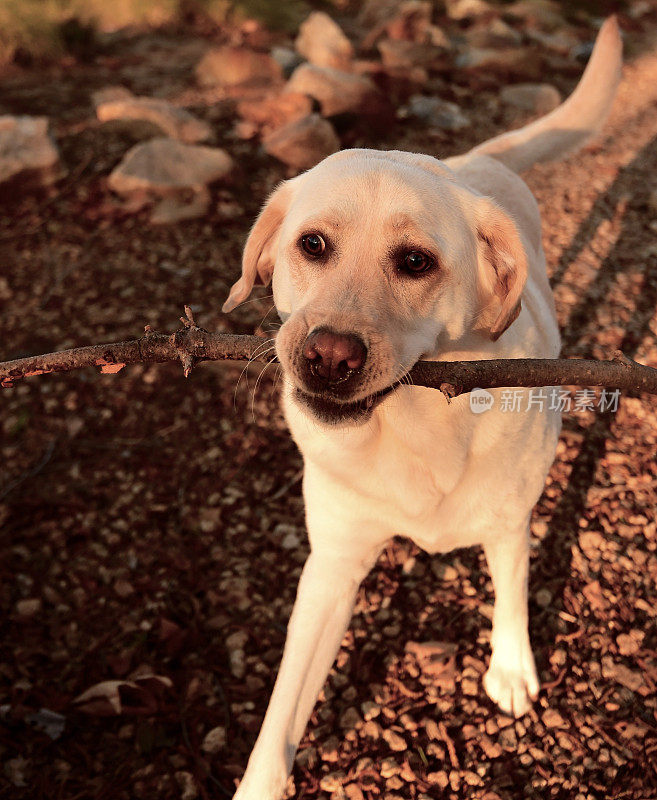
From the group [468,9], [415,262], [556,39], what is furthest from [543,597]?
[468,9]

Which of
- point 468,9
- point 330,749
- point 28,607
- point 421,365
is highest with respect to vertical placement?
point 421,365

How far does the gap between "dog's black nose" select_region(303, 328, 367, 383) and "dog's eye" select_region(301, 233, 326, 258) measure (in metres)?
0.34

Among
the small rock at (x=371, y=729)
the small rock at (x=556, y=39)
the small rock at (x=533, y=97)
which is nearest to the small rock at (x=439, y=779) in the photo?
the small rock at (x=371, y=729)

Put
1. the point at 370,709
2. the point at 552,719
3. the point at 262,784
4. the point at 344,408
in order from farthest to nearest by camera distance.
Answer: the point at 370,709 < the point at 552,719 < the point at 262,784 < the point at 344,408

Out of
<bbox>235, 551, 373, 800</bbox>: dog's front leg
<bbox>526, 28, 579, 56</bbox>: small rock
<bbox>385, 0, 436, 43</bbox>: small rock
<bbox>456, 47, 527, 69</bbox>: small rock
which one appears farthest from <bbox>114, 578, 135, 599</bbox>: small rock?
<bbox>526, 28, 579, 56</bbox>: small rock

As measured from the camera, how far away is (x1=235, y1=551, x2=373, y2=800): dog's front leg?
200 centimetres

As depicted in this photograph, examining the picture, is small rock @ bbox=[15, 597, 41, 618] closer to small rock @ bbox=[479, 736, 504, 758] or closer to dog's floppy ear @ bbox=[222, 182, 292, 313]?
dog's floppy ear @ bbox=[222, 182, 292, 313]

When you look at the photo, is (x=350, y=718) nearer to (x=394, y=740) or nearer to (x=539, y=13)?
(x=394, y=740)

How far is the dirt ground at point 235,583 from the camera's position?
224cm

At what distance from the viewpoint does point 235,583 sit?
2.83 meters

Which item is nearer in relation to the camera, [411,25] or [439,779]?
[439,779]

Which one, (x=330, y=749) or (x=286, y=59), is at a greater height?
(x=286, y=59)

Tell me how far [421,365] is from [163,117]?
4831 mm

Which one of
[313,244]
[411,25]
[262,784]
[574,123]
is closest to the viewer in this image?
[313,244]
